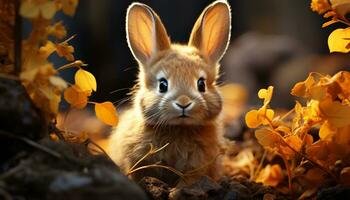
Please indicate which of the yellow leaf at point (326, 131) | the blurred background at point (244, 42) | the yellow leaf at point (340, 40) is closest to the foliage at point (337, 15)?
the yellow leaf at point (340, 40)

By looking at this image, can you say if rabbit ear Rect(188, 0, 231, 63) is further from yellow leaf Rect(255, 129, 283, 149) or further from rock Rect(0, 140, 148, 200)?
rock Rect(0, 140, 148, 200)

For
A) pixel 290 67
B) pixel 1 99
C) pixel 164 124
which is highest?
pixel 1 99

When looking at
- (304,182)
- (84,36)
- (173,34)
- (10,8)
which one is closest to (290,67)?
(173,34)

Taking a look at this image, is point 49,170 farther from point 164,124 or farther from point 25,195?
point 164,124

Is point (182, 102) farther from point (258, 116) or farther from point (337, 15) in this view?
point (337, 15)

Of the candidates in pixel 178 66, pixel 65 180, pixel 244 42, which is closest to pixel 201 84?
pixel 178 66
